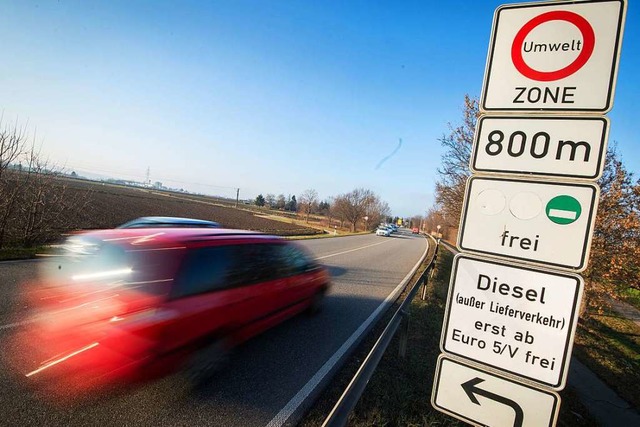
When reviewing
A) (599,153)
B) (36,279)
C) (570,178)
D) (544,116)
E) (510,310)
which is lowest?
(36,279)

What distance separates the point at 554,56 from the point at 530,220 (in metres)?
0.82

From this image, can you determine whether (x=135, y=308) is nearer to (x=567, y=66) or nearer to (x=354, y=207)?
(x=567, y=66)

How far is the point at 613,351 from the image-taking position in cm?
925

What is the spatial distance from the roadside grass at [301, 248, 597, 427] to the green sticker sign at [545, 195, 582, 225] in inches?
109

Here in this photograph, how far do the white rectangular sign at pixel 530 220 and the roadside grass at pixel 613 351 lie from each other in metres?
7.70

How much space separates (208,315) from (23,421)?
5.48 ft

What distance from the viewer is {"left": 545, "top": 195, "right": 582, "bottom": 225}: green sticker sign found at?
4.44 feet

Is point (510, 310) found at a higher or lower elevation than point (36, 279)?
higher

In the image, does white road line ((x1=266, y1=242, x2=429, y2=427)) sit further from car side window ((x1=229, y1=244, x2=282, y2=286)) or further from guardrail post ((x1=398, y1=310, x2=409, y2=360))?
car side window ((x1=229, y1=244, x2=282, y2=286))

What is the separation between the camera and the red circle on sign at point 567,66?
1.44 meters

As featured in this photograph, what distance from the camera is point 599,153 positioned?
53.9 inches

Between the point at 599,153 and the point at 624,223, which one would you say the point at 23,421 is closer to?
the point at 599,153

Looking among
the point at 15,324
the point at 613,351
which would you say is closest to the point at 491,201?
the point at 15,324

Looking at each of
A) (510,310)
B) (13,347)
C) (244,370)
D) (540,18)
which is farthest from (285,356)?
(540,18)
